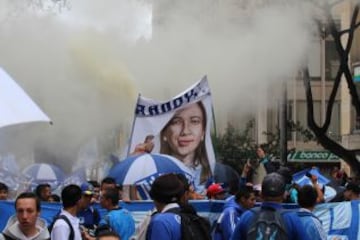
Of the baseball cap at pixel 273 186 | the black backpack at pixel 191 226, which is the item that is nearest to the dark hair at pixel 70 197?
the black backpack at pixel 191 226

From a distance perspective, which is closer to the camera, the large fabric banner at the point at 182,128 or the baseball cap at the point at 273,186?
the baseball cap at the point at 273,186

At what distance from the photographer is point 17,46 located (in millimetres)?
20969

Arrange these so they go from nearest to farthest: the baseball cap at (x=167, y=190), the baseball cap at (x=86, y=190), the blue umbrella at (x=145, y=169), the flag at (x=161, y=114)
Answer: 1. the baseball cap at (x=167, y=190)
2. the baseball cap at (x=86, y=190)
3. the blue umbrella at (x=145, y=169)
4. the flag at (x=161, y=114)

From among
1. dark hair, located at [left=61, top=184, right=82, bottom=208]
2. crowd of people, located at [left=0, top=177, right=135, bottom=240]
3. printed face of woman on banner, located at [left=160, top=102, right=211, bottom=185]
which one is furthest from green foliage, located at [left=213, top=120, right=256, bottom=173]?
dark hair, located at [left=61, top=184, right=82, bottom=208]

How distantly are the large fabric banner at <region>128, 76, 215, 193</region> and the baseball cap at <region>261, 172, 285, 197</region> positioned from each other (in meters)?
6.37

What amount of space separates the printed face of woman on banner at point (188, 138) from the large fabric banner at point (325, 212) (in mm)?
2531

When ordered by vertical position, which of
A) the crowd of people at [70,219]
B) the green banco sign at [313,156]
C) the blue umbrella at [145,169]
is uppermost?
the green banco sign at [313,156]

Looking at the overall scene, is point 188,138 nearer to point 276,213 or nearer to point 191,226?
point 276,213

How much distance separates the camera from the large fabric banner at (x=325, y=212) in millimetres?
8383

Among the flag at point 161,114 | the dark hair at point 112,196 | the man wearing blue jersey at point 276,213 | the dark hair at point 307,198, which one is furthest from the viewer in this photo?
the flag at point 161,114

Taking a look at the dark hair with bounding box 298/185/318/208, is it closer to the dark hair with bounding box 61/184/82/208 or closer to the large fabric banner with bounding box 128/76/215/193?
the dark hair with bounding box 61/184/82/208

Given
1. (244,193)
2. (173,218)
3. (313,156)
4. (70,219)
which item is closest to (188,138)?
(244,193)

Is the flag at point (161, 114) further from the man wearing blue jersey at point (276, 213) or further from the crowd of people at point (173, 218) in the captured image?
the man wearing blue jersey at point (276, 213)

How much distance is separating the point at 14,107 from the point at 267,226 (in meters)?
1.67
